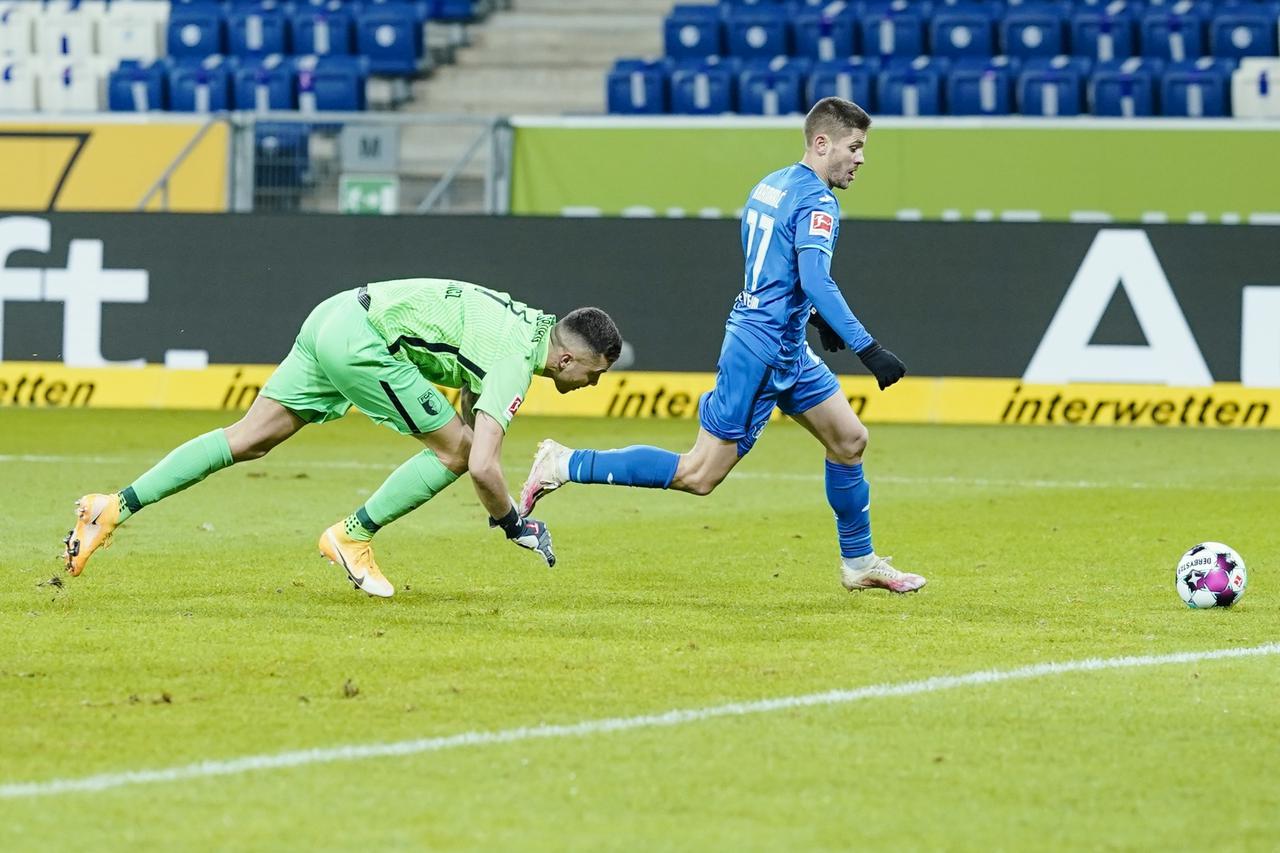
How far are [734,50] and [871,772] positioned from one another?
19612 mm

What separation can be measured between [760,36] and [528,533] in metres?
16.7

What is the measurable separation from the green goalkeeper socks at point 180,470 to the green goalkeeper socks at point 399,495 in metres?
0.66

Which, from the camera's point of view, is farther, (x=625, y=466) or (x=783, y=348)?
(x=625, y=466)

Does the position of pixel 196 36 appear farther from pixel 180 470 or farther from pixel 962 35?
pixel 180 470

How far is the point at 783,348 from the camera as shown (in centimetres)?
877

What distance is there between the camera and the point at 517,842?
16.1 ft

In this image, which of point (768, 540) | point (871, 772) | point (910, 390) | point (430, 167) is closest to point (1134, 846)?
point (871, 772)

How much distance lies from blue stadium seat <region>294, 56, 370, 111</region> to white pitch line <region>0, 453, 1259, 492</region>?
950cm

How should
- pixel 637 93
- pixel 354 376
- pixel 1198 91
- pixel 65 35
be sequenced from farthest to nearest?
pixel 65 35
pixel 637 93
pixel 1198 91
pixel 354 376

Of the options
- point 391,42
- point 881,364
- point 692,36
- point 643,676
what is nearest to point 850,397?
point 692,36

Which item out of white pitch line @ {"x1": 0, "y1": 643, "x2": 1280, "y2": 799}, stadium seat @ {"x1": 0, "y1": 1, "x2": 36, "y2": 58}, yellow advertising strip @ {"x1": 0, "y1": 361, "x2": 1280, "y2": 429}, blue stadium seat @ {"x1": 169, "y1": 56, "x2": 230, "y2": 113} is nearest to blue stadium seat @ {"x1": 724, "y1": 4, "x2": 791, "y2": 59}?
blue stadium seat @ {"x1": 169, "y1": 56, "x2": 230, "y2": 113}

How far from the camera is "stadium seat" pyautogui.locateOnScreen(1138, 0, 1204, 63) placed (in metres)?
23.1

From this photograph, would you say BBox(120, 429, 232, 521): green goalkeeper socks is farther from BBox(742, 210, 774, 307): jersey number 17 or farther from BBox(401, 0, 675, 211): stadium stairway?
BBox(401, 0, 675, 211): stadium stairway

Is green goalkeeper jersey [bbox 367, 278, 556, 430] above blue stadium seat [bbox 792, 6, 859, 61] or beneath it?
above
